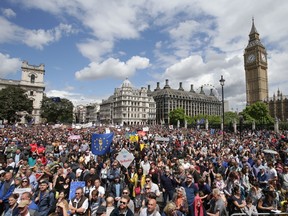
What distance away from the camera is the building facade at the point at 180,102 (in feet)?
403

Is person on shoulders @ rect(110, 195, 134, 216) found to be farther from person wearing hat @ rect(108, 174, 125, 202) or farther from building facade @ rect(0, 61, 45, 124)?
building facade @ rect(0, 61, 45, 124)

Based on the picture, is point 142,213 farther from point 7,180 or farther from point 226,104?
point 226,104

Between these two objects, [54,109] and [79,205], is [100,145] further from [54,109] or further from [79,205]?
[54,109]

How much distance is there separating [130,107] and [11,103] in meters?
57.8

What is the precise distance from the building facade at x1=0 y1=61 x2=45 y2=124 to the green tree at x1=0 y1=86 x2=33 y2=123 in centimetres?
1425

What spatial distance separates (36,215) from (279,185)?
315 inches

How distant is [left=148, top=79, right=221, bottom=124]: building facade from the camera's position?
403ft

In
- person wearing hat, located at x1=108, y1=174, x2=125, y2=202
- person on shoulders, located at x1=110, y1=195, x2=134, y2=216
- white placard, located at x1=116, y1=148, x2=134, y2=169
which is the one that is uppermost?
white placard, located at x1=116, y1=148, x2=134, y2=169

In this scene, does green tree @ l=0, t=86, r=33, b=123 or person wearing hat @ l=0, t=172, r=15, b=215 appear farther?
green tree @ l=0, t=86, r=33, b=123

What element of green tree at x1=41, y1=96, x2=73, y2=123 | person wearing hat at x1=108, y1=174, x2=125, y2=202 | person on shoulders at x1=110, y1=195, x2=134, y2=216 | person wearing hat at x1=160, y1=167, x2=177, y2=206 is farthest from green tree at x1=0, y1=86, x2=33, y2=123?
person on shoulders at x1=110, y1=195, x2=134, y2=216

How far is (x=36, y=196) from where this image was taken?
6.50m

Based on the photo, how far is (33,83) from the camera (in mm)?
80312

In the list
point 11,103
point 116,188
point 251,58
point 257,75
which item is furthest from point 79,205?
point 251,58

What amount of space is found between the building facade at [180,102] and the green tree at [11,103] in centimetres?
6454
